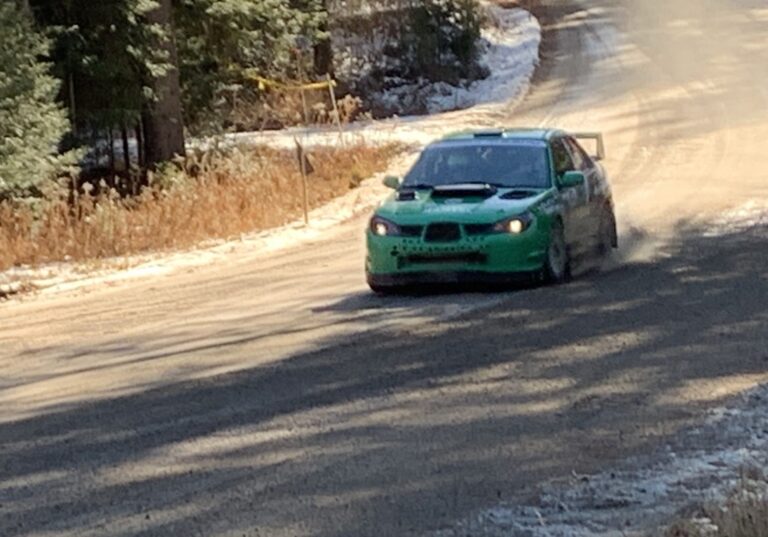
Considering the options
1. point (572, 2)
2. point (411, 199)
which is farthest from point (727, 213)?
point (572, 2)

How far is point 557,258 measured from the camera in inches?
635

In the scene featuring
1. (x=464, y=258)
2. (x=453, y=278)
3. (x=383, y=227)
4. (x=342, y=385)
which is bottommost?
(x=453, y=278)

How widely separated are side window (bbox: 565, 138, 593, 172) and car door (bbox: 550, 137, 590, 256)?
0.39ft

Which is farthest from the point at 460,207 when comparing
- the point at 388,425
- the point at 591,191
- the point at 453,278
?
the point at 388,425

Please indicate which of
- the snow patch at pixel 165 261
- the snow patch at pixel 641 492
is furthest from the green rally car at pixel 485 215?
the snow patch at pixel 641 492

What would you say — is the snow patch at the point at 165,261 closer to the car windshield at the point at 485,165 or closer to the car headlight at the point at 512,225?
the car windshield at the point at 485,165

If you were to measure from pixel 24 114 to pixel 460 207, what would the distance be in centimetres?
792

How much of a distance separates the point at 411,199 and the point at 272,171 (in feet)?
37.5

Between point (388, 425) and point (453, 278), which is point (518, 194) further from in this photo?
point (388, 425)

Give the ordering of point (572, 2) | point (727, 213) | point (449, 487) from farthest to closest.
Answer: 1. point (572, 2)
2. point (727, 213)
3. point (449, 487)

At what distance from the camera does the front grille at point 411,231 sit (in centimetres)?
1555

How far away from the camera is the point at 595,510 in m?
7.94

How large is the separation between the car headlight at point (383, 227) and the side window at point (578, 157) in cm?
251

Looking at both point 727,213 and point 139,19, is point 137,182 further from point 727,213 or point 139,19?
point 727,213
